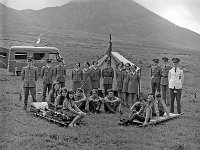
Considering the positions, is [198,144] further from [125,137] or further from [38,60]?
[38,60]

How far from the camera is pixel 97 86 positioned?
41.8 ft

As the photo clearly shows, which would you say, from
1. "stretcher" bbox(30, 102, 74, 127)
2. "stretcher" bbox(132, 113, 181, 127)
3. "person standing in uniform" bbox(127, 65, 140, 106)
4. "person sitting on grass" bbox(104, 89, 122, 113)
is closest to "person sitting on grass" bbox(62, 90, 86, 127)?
"stretcher" bbox(30, 102, 74, 127)

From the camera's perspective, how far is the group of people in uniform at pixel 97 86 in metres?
9.52

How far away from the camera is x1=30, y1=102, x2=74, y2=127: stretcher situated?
29.6ft

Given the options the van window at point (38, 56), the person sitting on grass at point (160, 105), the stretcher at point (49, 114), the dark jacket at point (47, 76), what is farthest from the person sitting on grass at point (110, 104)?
the van window at point (38, 56)

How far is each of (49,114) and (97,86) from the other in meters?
3.55

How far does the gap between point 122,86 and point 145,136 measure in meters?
4.73

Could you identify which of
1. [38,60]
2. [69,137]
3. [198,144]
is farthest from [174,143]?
[38,60]

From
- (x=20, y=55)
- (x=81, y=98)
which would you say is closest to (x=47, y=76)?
(x=81, y=98)

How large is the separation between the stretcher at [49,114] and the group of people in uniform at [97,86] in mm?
158

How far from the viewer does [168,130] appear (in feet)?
29.1

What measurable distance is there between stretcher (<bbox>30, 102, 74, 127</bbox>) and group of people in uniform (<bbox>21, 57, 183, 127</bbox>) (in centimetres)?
16

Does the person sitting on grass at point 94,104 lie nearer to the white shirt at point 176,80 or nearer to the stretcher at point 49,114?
the stretcher at point 49,114

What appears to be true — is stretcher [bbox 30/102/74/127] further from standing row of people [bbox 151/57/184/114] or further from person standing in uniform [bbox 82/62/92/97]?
standing row of people [bbox 151/57/184/114]
